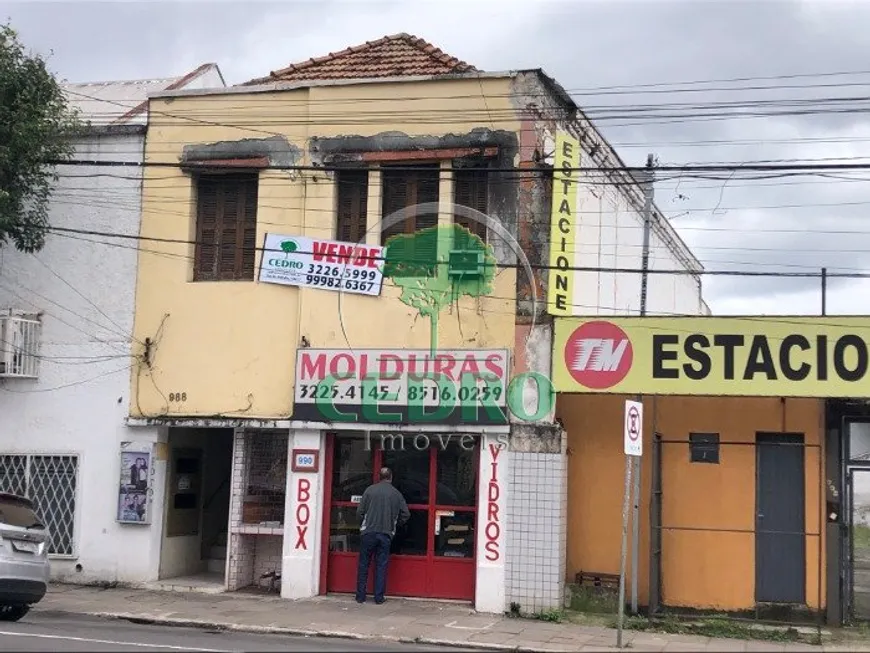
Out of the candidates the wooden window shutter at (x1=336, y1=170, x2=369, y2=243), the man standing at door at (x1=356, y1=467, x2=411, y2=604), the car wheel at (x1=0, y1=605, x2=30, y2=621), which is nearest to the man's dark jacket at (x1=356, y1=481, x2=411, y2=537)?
the man standing at door at (x1=356, y1=467, x2=411, y2=604)

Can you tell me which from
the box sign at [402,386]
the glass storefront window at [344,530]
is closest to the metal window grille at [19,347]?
the box sign at [402,386]

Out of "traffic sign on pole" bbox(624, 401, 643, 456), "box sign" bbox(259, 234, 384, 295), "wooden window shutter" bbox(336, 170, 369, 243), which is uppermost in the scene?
"wooden window shutter" bbox(336, 170, 369, 243)

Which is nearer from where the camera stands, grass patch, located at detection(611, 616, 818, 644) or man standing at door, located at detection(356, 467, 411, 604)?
grass patch, located at detection(611, 616, 818, 644)

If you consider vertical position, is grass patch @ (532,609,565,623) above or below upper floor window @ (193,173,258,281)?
below

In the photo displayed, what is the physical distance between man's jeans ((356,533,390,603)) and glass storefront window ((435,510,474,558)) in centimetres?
87

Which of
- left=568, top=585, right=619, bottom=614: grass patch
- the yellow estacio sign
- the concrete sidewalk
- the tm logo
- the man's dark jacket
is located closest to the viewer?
the concrete sidewalk

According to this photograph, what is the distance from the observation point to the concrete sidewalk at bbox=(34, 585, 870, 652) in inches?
501

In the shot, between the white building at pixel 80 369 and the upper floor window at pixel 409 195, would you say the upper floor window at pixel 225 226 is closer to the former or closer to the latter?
the white building at pixel 80 369

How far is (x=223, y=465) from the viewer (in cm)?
1862

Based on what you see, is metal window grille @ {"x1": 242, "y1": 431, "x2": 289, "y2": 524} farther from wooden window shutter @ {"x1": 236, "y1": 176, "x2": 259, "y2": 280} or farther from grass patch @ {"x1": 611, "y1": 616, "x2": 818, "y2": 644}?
grass patch @ {"x1": 611, "y1": 616, "x2": 818, "y2": 644}

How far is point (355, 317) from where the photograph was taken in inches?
626

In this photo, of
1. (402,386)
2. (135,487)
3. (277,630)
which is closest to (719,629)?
(402,386)

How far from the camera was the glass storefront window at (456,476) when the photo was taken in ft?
51.1

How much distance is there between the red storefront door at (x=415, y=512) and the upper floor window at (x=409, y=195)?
311cm
